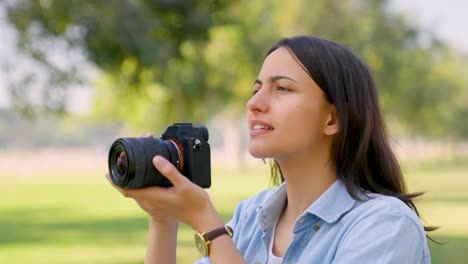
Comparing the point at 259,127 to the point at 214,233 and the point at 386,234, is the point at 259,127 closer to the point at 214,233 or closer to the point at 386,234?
the point at 214,233

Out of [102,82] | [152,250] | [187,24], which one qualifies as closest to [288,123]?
[152,250]

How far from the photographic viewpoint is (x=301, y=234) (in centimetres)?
184

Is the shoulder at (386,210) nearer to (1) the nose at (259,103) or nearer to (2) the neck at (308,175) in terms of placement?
(2) the neck at (308,175)

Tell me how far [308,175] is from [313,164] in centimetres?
3

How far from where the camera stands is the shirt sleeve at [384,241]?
5.40 ft

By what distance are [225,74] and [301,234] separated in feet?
80.0

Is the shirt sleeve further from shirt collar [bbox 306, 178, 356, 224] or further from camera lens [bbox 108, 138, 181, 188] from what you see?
camera lens [bbox 108, 138, 181, 188]

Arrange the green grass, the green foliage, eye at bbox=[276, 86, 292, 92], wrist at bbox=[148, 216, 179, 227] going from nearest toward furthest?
eye at bbox=[276, 86, 292, 92], wrist at bbox=[148, 216, 179, 227], the green grass, the green foliage

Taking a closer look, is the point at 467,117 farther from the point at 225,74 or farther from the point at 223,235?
the point at 223,235

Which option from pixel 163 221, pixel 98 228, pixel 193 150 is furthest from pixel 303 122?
pixel 98 228

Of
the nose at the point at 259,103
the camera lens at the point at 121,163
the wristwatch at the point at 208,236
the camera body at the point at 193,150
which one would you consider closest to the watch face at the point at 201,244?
the wristwatch at the point at 208,236

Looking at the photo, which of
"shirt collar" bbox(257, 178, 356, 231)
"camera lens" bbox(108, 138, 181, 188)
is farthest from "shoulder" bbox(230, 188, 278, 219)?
"camera lens" bbox(108, 138, 181, 188)

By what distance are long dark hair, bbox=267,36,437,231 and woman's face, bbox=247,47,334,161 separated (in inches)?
1.1

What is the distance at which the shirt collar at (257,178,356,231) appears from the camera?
1.81m
